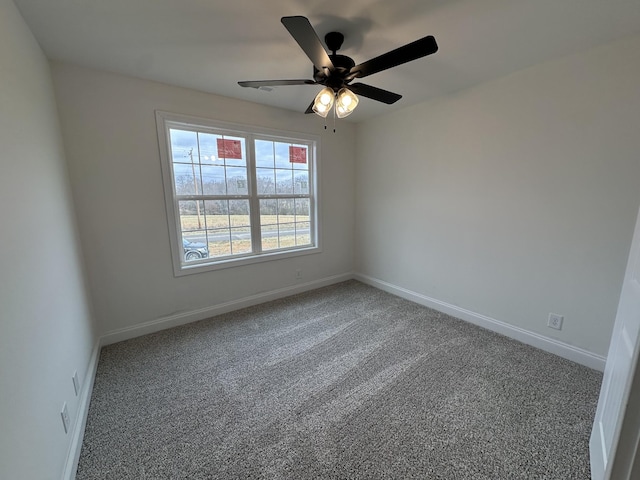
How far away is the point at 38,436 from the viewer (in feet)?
3.51

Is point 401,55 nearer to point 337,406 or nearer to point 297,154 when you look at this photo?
point 337,406

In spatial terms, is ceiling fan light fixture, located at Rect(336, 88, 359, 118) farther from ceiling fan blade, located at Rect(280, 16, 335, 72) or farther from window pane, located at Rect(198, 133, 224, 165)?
window pane, located at Rect(198, 133, 224, 165)

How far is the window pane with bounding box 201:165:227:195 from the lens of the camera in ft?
9.42

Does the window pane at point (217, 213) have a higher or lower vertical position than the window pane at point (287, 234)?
higher

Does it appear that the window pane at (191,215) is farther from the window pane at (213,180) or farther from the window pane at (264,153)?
the window pane at (264,153)

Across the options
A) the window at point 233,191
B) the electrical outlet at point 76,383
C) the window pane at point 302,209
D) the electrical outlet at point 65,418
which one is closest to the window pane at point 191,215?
the window at point 233,191

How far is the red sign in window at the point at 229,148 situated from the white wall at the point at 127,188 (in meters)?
0.24

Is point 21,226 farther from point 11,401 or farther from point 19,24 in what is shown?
point 19,24

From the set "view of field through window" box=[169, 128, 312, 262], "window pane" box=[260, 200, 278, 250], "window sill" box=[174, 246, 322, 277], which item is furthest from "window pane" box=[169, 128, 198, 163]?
"window sill" box=[174, 246, 322, 277]

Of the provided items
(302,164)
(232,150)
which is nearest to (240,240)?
(232,150)

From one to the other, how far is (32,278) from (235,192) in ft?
6.63

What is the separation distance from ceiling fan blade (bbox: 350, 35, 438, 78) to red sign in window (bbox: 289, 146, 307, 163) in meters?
1.87

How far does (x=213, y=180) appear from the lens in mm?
2916

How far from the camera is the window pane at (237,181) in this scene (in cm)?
302
